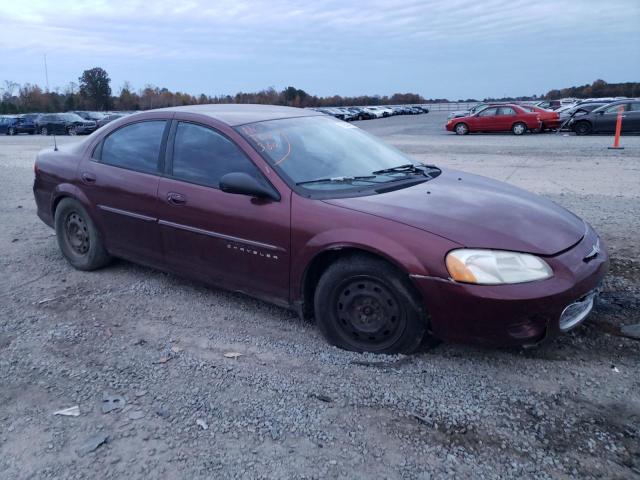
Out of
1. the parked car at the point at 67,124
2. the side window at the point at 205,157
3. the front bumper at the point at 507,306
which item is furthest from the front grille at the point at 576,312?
the parked car at the point at 67,124

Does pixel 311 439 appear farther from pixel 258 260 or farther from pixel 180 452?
pixel 258 260

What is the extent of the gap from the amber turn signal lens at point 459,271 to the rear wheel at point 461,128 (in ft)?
79.0

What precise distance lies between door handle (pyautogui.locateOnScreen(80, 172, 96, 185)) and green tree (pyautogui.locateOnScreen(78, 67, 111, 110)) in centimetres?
7860

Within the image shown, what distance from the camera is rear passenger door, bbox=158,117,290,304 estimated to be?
147 inches

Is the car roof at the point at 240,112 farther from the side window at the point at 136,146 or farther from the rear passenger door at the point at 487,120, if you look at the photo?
the rear passenger door at the point at 487,120

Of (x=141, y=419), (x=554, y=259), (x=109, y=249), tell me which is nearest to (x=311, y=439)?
(x=141, y=419)

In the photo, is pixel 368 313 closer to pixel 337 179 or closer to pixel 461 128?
pixel 337 179

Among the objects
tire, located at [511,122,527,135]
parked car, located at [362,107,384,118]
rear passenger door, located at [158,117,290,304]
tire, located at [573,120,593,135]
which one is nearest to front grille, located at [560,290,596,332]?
rear passenger door, located at [158,117,290,304]

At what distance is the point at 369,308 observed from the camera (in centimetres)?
343

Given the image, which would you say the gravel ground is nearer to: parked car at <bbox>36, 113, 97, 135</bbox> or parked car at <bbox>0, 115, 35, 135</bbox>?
parked car at <bbox>36, 113, 97, 135</bbox>

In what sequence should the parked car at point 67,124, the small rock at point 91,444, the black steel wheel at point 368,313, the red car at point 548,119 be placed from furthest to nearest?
the parked car at point 67,124
the red car at point 548,119
the black steel wheel at point 368,313
the small rock at point 91,444

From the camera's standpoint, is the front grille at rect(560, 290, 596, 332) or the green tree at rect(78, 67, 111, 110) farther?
the green tree at rect(78, 67, 111, 110)

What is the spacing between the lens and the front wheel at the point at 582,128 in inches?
878

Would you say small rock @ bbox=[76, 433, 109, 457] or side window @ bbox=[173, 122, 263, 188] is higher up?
side window @ bbox=[173, 122, 263, 188]
